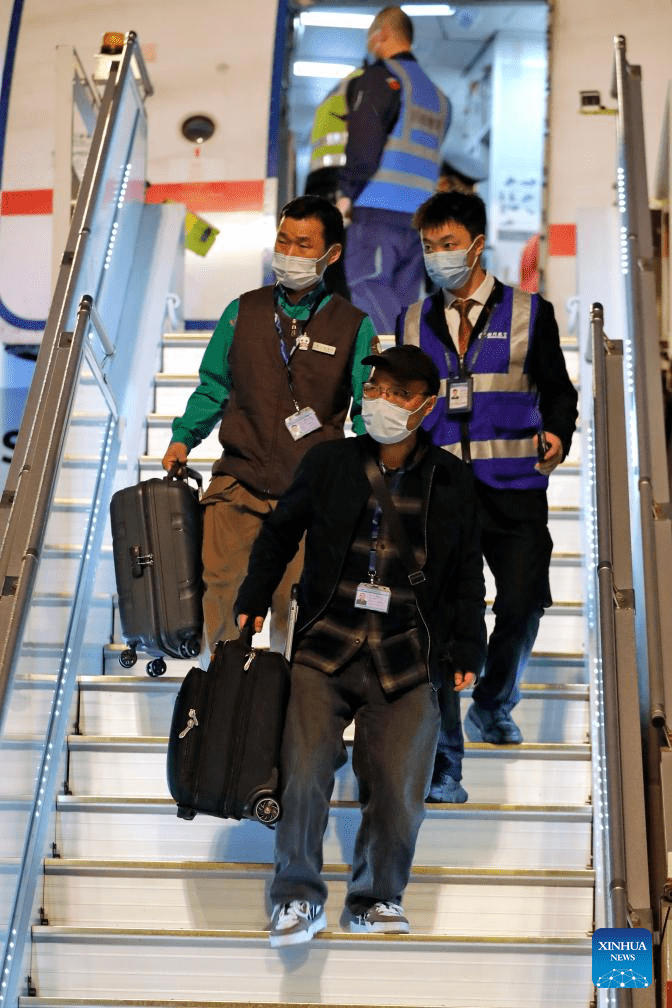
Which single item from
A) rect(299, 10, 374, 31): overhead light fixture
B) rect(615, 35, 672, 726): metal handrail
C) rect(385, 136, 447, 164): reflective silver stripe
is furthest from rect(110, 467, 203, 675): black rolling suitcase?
rect(299, 10, 374, 31): overhead light fixture

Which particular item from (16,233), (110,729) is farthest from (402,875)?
(16,233)

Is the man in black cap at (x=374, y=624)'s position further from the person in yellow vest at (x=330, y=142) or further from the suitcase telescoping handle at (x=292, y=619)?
the person in yellow vest at (x=330, y=142)

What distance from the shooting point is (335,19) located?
1105 cm

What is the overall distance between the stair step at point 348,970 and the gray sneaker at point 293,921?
19 cm

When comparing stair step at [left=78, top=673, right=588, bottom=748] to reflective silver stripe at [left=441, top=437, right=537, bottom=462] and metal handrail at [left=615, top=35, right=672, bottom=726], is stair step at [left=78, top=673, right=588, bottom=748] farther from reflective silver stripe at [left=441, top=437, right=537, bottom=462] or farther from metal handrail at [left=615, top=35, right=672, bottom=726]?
reflective silver stripe at [left=441, top=437, right=537, bottom=462]

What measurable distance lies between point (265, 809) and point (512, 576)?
48.0 inches

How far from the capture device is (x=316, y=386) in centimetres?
501

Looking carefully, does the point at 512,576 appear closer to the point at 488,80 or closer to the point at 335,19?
the point at 335,19

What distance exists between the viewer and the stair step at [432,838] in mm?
4793

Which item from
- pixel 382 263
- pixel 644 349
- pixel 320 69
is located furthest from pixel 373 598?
pixel 320 69

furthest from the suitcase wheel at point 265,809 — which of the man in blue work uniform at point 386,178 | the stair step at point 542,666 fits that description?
the man in blue work uniform at point 386,178

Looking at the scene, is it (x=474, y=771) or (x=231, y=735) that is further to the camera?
(x=474, y=771)

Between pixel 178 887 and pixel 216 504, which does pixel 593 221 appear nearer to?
pixel 216 504

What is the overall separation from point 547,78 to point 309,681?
20.7 feet
